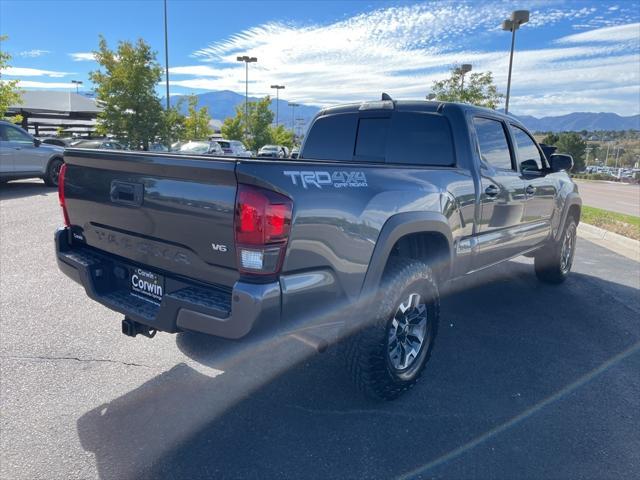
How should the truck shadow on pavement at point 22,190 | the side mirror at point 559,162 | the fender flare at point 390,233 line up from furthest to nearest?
the truck shadow on pavement at point 22,190, the side mirror at point 559,162, the fender flare at point 390,233

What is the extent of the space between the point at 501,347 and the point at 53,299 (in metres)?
4.26

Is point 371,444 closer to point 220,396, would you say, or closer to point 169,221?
point 220,396

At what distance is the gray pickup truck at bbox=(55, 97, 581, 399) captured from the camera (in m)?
2.34

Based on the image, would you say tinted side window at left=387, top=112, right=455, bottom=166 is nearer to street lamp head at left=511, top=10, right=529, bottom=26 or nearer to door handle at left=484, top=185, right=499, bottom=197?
door handle at left=484, top=185, right=499, bottom=197

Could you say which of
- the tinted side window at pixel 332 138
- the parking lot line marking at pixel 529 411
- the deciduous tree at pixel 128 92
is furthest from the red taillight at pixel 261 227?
the deciduous tree at pixel 128 92

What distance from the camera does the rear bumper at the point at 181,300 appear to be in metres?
2.29

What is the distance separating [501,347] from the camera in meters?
4.04

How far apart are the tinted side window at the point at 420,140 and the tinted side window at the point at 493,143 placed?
337 mm

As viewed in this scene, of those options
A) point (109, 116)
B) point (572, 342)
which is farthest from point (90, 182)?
point (109, 116)

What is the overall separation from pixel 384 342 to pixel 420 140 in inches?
74.3

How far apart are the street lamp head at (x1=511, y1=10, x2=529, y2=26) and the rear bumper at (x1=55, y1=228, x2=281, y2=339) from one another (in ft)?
58.8

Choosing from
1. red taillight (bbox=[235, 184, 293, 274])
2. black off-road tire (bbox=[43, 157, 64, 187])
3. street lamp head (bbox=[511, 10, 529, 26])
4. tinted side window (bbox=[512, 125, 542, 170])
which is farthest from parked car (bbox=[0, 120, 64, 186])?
street lamp head (bbox=[511, 10, 529, 26])

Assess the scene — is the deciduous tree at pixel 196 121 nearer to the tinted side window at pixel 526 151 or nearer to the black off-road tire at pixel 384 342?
the tinted side window at pixel 526 151

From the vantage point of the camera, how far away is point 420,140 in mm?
4047
